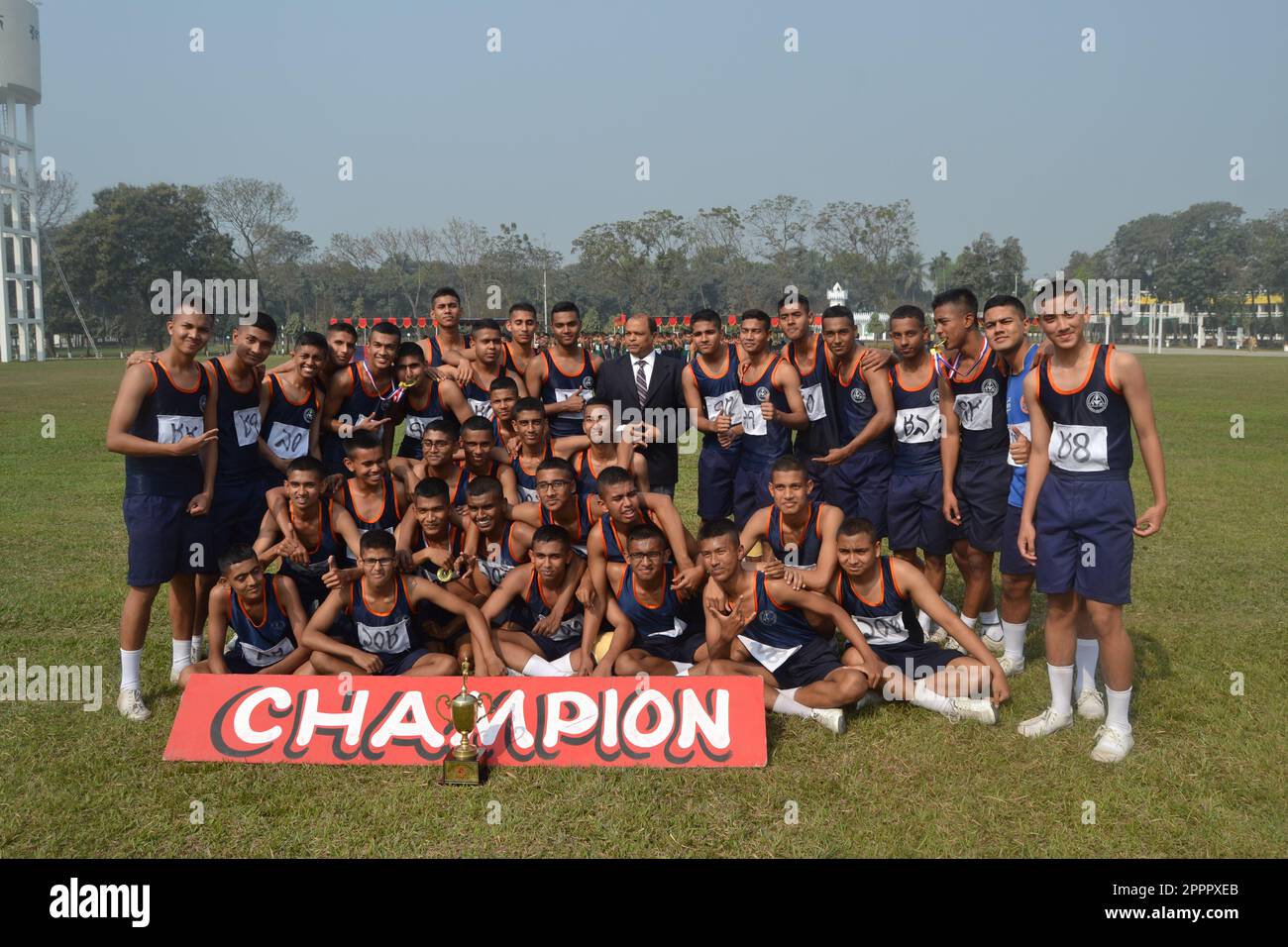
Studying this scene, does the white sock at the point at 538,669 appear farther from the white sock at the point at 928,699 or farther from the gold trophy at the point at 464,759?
the white sock at the point at 928,699

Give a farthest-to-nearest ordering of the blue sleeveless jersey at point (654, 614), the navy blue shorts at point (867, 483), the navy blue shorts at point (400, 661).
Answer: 1. the navy blue shorts at point (867, 483)
2. the blue sleeveless jersey at point (654, 614)
3. the navy blue shorts at point (400, 661)

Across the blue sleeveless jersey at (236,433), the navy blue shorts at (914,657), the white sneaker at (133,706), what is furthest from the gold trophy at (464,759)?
the blue sleeveless jersey at (236,433)

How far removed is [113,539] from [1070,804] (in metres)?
8.68

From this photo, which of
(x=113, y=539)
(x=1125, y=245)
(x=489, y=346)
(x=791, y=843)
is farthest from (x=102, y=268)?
(x=1125, y=245)

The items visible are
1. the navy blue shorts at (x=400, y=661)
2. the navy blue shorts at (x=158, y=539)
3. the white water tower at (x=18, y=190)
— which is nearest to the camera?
the navy blue shorts at (x=158, y=539)

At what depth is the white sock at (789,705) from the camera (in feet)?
16.5

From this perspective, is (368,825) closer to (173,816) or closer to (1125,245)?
(173,816)

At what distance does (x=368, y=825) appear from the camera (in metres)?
3.97

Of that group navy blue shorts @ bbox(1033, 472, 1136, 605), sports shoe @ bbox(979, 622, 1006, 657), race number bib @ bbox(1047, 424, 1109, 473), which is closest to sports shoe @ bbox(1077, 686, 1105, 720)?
navy blue shorts @ bbox(1033, 472, 1136, 605)

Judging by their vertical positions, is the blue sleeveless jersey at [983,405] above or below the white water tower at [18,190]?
below

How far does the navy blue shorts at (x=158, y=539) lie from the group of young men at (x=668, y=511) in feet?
0.05

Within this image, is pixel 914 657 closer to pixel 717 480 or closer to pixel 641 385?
pixel 717 480

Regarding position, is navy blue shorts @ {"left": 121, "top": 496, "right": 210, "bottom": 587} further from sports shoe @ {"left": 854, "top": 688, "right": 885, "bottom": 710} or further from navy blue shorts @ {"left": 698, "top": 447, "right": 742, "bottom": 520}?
sports shoe @ {"left": 854, "top": 688, "right": 885, "bottom": 710}

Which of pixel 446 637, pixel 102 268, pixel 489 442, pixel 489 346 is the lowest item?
pixel 446 637
